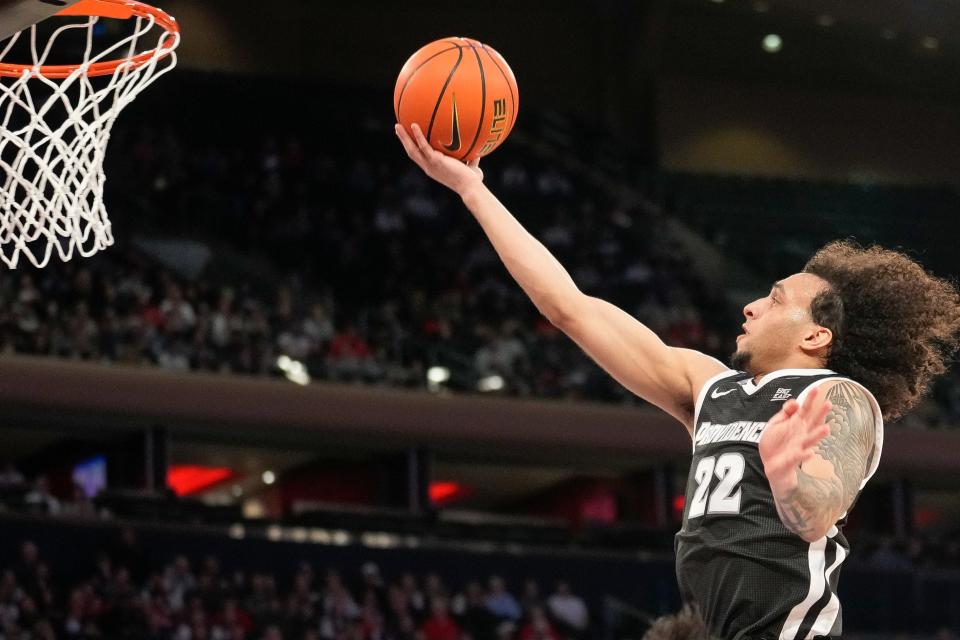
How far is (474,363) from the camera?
16.8 meters

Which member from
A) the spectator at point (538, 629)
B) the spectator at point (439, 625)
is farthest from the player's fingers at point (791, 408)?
the spectator at point (538, 629)

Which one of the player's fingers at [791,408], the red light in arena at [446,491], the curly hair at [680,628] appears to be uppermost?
the player's fingers at [791,408]

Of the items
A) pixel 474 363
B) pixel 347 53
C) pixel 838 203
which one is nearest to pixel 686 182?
pixel 838 203

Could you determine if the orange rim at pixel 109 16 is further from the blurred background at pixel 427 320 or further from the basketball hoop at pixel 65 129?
the blurred background at pixel 427 320

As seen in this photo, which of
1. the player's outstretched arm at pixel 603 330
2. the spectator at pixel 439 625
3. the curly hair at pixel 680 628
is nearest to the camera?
the player's outstretched arm at pixel 603 330

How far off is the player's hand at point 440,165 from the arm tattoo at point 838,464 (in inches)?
38.0

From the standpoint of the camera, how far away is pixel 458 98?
142 inches

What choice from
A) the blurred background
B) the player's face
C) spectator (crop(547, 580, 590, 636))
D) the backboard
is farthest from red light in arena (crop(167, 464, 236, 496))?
the player's face

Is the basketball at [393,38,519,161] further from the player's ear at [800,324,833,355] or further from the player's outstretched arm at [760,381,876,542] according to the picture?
the player's outstretched arm at [760,381,876,542]

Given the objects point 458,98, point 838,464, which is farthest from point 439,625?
point 838,464

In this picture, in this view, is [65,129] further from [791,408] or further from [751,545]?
[791,408]

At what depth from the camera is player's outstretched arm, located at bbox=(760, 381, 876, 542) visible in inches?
94.8

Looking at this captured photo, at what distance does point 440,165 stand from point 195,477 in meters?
16.6

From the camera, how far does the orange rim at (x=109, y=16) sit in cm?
515
